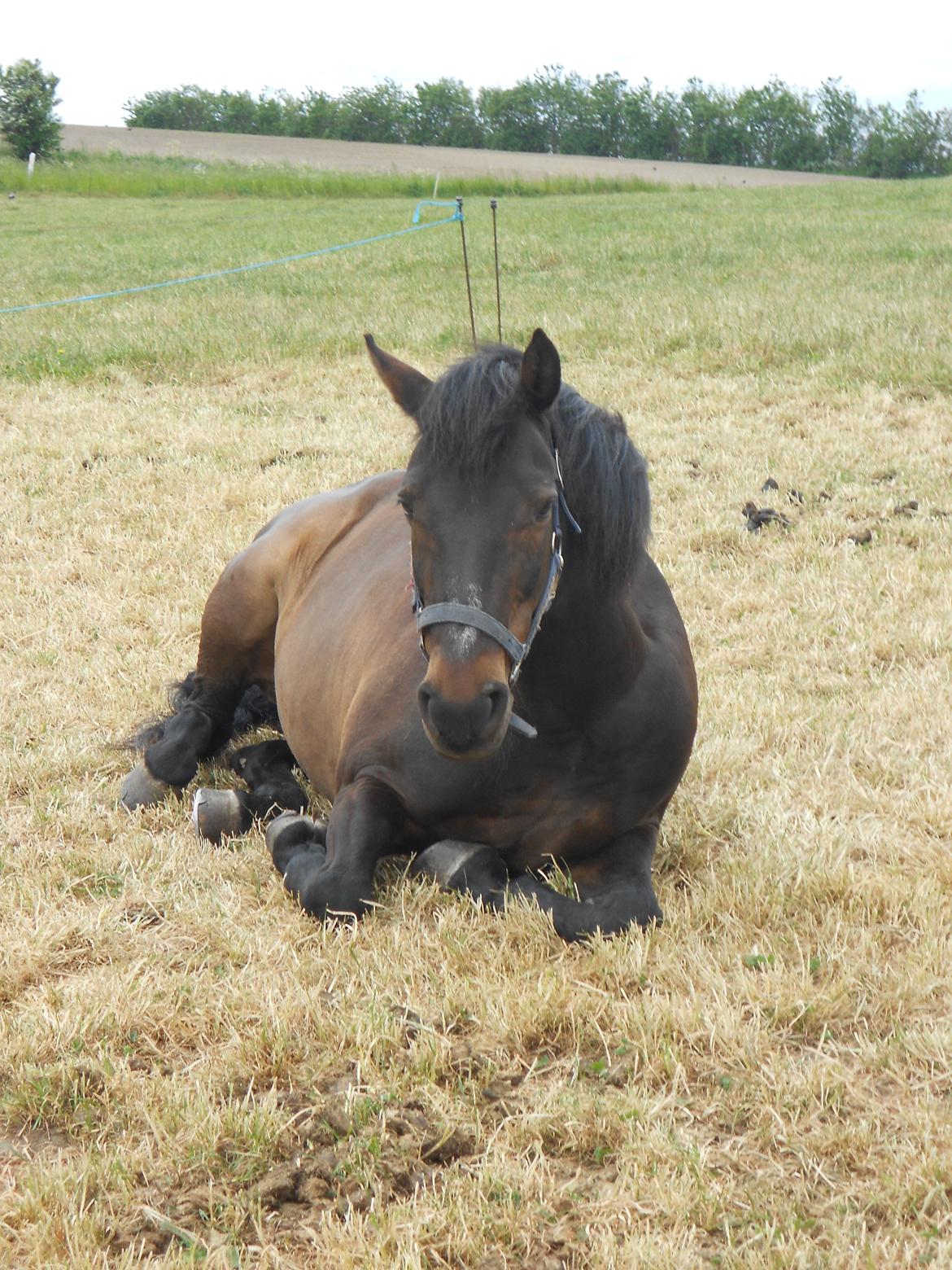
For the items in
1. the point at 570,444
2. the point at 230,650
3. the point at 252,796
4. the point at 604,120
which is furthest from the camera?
the point at 604,120

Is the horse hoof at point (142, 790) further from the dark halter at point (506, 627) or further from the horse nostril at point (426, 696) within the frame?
the horse nostril at point (426, 696)

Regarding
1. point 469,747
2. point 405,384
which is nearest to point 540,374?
point 405,384

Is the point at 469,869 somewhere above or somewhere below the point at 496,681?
below

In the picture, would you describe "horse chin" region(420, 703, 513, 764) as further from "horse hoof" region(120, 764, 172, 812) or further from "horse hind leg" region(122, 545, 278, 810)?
"horse hind leg" region(122, 545, 278, 810)

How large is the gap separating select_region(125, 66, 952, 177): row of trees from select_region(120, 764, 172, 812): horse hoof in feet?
228

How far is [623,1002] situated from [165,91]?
77.6 m

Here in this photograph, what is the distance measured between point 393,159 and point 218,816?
50220 mm

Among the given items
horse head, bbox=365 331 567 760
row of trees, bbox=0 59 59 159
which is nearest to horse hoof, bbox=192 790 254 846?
horse head, bbox=365 331 567 760

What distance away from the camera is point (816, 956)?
9.70 ft

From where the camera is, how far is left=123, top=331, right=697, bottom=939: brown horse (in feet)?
8.71

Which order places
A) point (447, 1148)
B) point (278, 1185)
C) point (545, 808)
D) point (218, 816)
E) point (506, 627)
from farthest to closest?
1. point (218, 816)
2. point (545, 808)
3. point (506, 627)
4. point (447, 1148)
5. point (278, 1185)

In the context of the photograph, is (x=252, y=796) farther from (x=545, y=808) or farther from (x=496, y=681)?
(x=496, y=681)

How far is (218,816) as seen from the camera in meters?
3.90

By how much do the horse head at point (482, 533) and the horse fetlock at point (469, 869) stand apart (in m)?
0.55
